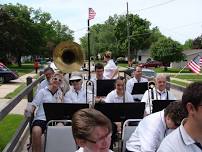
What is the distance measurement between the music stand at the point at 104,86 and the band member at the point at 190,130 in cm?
736

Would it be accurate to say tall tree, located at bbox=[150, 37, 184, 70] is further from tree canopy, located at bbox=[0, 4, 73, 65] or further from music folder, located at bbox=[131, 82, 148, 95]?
music folder, located at bbox=[131, 82, 148, 95]

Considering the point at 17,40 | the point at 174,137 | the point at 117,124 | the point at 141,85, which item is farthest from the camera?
the point at 17,40

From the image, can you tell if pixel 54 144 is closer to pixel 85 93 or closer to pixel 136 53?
pixel 85 93

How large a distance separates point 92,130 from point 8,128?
8280 mm

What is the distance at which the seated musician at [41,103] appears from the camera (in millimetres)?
7027

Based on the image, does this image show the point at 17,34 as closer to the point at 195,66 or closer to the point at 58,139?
the point at 195,66

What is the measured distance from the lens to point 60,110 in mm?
6234

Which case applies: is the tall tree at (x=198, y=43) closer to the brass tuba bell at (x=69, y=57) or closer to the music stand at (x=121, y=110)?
the brass tuba bell at (x=69, y=57)

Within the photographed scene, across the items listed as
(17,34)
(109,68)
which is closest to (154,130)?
(109,68)

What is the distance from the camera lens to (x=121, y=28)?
99.6m

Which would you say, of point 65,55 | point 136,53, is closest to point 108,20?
point 136,53

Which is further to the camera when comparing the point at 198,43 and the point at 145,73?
the point at 198,43

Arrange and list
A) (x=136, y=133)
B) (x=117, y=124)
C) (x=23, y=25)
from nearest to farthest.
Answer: (x=136, y=133)
(x=117, y=124)
(x=23, y=25)

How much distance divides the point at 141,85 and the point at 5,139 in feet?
10.0
